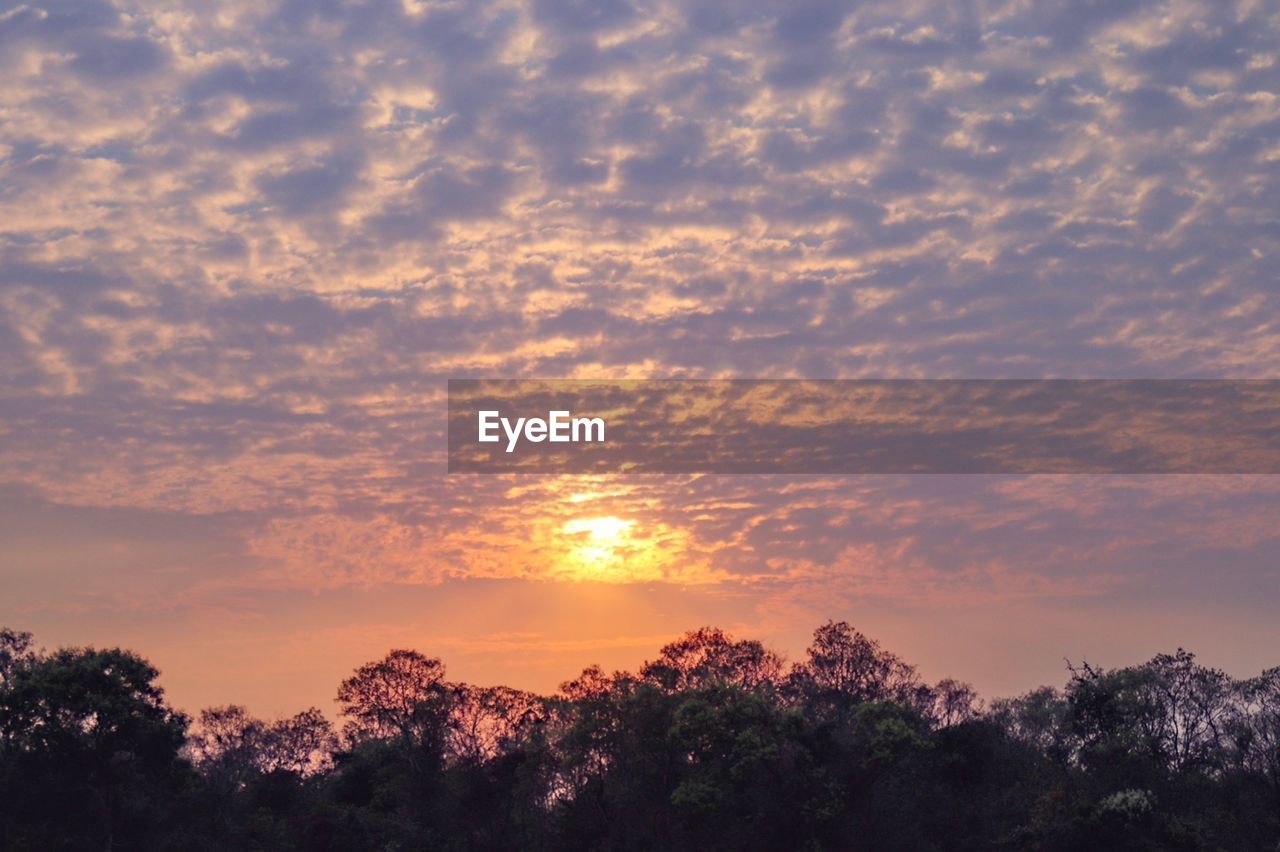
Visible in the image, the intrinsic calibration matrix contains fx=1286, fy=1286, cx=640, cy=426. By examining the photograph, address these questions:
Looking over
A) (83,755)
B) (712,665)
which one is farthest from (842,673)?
(83,755)

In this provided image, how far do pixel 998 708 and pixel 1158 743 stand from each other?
5101 centimetres

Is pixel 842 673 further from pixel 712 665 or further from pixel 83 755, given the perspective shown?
pixel 83 755

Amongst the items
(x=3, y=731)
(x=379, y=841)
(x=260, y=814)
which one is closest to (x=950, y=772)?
(x=379, y=841)

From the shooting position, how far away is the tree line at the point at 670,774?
3002 inches

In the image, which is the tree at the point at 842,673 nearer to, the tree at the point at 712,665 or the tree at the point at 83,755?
the tree at the point at 712,665

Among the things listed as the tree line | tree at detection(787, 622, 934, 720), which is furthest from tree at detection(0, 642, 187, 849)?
tree at detection(787, 622, 934, 720)

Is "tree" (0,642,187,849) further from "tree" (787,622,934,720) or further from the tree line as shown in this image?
"tree" (787,622,934,720)

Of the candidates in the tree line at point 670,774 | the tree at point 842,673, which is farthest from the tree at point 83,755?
the tree at point 842,673

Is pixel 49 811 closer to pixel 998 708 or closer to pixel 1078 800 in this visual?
pixel 1078 800

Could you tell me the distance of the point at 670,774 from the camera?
82438mm

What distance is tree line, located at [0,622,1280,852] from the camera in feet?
250

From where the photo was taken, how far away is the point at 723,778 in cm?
8031

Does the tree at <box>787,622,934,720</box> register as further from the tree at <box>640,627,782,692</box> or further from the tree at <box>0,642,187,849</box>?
the tree at <box>0,642,187,849</box>

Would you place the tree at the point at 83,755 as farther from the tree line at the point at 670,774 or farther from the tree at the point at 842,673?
the tree at the point at 842,673
